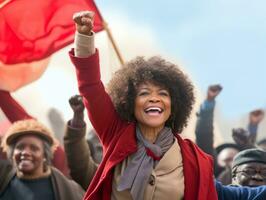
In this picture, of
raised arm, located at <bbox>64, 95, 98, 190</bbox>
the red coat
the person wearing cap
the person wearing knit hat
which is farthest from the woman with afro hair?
the person wearing cap

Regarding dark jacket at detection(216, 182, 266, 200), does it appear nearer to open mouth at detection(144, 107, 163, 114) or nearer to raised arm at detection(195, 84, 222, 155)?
open mouth at detection(144, 107, 163, 114)

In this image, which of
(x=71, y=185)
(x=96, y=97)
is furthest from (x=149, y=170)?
(x=71, y=185)

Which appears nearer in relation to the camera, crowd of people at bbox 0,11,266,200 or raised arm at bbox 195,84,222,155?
crowd of people at bbox 0,11,266,200

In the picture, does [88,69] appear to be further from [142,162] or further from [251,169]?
[251,169]

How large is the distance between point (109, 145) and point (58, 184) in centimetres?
174

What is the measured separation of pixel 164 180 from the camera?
387 centimetres

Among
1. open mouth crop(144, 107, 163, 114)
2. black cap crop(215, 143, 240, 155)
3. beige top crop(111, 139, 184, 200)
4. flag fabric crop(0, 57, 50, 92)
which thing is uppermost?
flag fabric crop(0, 57, 50, 92)

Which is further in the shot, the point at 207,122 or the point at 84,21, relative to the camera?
the point at 207,122

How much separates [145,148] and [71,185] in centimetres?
186

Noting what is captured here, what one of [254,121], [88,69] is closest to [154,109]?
[88,69]

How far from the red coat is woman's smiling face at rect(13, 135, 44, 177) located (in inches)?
69.3

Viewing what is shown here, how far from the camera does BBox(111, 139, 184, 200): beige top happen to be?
3842 mm

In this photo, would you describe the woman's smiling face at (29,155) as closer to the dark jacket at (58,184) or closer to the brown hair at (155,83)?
the dark jacket at (58,184)

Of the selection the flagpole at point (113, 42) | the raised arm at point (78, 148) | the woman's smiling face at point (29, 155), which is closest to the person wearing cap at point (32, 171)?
the woman's smiling face at point (29, 155)
